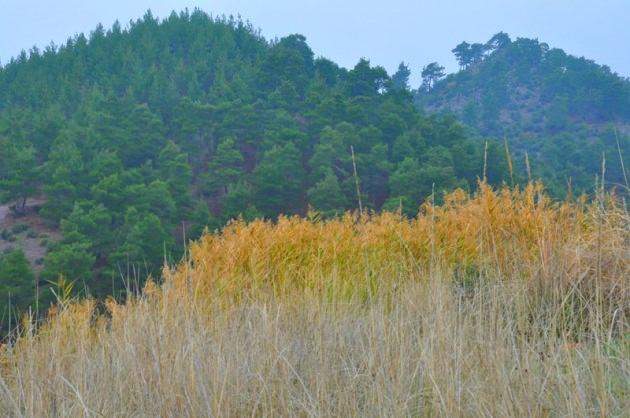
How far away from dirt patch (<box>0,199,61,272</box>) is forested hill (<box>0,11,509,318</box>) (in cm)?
15

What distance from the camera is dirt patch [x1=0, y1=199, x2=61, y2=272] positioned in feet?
103

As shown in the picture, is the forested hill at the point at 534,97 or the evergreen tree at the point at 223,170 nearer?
the evergreen tree at the point at 223,170

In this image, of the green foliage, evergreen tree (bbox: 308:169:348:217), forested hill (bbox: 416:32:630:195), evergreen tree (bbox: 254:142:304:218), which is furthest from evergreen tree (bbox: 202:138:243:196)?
forested hill (bbox: 416:32:630:195)

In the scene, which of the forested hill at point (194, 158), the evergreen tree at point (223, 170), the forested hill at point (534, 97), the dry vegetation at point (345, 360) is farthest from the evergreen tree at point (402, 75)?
the dry vegetation at point (345, 360)

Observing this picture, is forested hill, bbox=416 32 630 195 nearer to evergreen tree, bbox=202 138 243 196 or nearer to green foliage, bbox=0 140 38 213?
evergreen tree, bbox=202 138 243 196

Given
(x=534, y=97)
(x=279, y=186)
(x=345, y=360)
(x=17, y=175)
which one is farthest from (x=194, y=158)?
(x=345, y=360)

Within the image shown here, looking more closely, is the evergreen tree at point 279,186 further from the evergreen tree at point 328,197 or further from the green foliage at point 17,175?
the green foliage at point 17,175

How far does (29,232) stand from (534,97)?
51.3 meters

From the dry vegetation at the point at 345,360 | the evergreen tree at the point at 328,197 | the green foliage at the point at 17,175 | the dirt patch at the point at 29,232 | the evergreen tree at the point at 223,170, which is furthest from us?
the evergreen tree at the point at 223,170

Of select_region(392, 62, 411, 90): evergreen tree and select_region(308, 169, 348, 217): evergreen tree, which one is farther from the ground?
select_region(392, 62, 411, 90): evergreen tree

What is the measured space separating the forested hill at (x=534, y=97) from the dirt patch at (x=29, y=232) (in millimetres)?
26960

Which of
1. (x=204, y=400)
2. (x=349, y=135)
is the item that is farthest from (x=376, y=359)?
(x=349, y=135)

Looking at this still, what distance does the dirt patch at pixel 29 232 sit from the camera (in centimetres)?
3147

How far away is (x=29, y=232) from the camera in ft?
114
